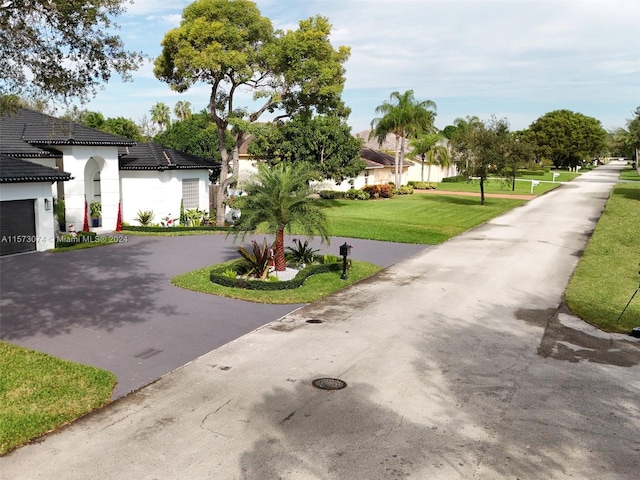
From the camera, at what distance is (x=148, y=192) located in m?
29.0

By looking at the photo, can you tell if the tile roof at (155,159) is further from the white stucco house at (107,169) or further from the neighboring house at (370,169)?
the neighboring house at (370,169)

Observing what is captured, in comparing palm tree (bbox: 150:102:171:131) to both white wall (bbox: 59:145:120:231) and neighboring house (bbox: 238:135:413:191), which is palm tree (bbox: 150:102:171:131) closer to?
neighboring house (bbox: 238:135:413:191)

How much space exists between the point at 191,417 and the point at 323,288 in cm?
851

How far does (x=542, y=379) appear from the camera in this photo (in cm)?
976

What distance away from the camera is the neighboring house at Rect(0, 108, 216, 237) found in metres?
24.7

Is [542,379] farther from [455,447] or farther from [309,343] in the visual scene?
[309,343]

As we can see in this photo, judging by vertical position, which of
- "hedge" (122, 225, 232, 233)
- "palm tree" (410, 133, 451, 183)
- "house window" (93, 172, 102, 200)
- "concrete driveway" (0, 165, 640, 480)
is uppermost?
"palm tree" (410, 133, 451, 183)

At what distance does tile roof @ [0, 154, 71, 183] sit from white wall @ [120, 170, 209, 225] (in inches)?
253

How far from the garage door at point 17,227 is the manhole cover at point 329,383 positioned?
16619mm

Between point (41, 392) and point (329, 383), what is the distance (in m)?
4.87

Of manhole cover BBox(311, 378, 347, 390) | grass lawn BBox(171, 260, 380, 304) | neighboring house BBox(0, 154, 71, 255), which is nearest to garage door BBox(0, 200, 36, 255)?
neighboring house BBox(0, 154, 71, 255)

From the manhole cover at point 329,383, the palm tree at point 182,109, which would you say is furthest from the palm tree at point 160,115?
the manhole cover at point 329,383

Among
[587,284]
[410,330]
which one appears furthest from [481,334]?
[587,284]

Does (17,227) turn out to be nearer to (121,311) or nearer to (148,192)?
(148,192)
